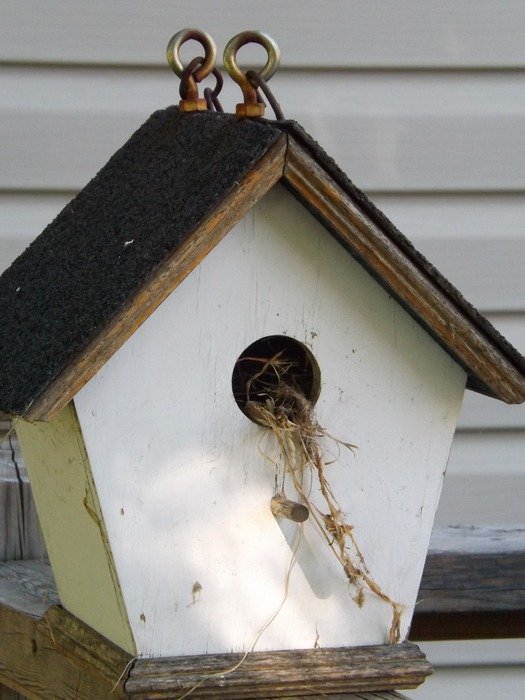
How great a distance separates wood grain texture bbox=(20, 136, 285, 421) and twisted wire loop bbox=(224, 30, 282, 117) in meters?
0.10

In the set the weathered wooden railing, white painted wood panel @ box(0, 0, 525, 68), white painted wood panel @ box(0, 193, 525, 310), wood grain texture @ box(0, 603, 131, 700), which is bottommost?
wood grain texture @ box(0, 603, 131, 700)

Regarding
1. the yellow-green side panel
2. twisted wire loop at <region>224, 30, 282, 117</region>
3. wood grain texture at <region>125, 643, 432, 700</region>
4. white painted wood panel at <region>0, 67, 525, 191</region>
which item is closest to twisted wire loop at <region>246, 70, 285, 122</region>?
twisted wire loop at <region>224, 30, 282, 117</region>

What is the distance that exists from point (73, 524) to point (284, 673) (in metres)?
0.33

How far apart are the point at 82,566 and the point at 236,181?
56cm

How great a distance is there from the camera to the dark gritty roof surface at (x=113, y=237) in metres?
1.26

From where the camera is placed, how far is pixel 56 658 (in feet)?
5.22

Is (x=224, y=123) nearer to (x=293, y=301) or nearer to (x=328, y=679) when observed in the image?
(x=293, y=301)

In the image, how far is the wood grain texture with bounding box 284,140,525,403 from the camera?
4.25ft

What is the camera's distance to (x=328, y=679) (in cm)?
141

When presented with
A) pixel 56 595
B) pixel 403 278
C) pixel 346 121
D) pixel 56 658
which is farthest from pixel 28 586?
pixel 346 121

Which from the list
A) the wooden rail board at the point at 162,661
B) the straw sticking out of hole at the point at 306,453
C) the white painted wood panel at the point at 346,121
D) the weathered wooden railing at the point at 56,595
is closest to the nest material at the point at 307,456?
the straw sticking out of hole at the point at 306,453

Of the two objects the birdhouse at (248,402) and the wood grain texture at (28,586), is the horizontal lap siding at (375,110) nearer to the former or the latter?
the wood grain texture at (28,586)

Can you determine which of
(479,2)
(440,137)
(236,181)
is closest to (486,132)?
(440,137)

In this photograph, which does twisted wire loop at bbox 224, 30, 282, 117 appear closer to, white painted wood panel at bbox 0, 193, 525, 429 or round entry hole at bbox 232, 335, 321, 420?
round entry hole at bbox 232, 335, 321, 420
